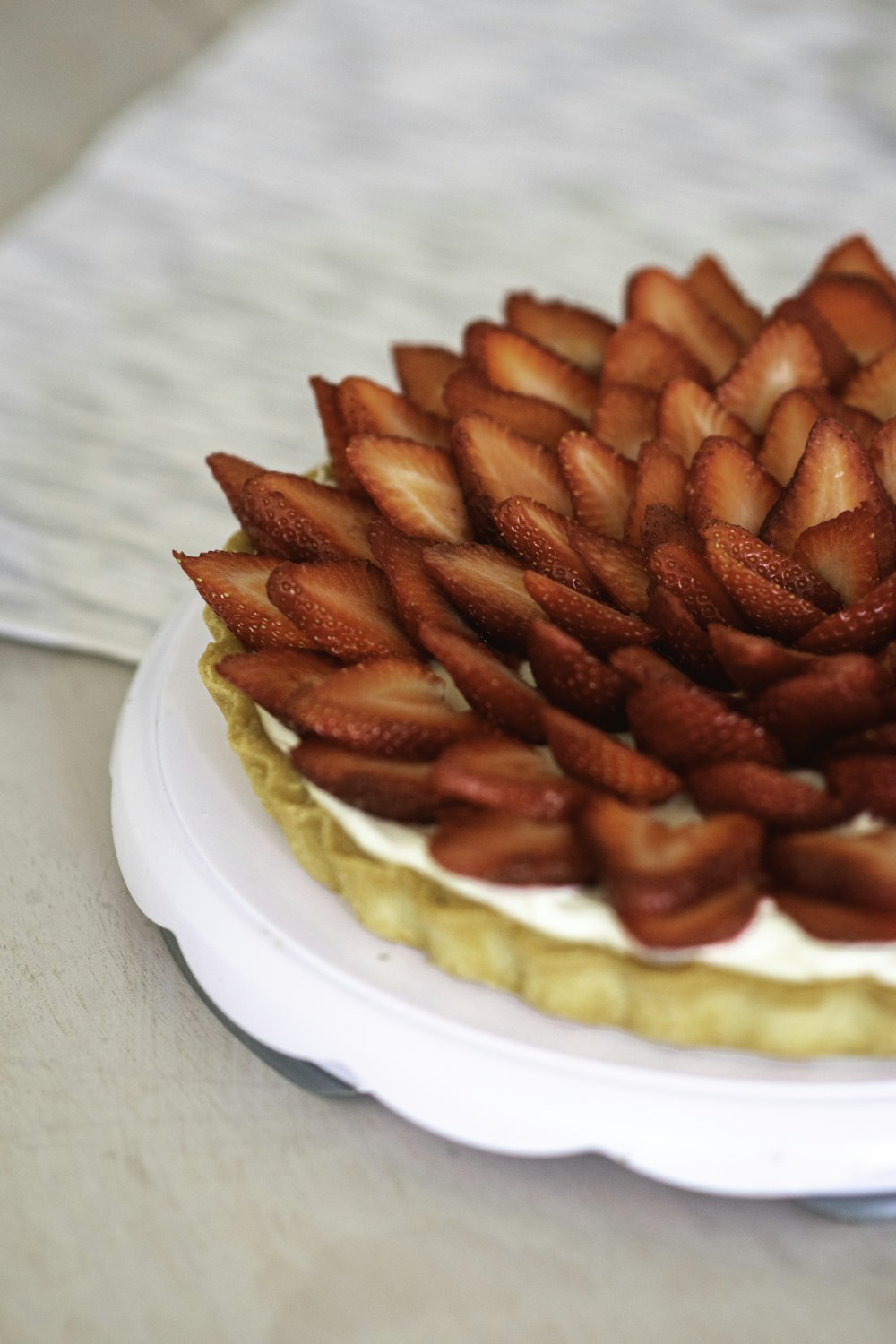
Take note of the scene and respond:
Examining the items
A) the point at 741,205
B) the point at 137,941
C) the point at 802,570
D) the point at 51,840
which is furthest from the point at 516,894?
the point at 741,205

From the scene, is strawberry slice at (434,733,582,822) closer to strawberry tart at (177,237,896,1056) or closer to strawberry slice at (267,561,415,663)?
strawberry tart at (177,237,896,1056)

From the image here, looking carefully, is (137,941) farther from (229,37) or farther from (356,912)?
(229,37)

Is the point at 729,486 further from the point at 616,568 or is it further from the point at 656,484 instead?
the point at 616,568

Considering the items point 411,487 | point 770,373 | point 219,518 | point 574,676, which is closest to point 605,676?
point 574,676

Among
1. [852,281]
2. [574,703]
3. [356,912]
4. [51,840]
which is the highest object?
[852,281]

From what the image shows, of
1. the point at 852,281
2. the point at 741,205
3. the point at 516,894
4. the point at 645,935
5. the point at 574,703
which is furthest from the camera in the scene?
the point at 741,205
